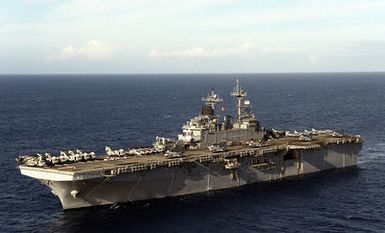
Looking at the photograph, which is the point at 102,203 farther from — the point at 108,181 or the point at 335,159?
the point at 335,159

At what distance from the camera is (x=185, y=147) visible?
54531 millimetres

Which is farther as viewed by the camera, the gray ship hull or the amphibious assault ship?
the gray ship hull

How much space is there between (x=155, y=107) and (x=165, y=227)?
3857 inches

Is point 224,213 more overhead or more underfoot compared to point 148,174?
more underfoot

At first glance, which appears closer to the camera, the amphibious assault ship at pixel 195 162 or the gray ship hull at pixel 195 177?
the amphibious assault ship at pixel 195 162

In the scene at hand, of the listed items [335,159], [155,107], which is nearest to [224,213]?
[335,159]

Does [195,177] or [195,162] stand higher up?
[195,162]

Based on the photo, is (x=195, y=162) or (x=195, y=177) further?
(x=195, y=177)

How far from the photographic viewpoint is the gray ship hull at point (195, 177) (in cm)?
4344

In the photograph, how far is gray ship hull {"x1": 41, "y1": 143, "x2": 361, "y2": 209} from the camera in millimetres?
43438

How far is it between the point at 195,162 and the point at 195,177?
174 centimetres

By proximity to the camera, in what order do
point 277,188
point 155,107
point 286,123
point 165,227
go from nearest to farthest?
point 165,227 < point 277,188 < point 286,123 < point 155,107

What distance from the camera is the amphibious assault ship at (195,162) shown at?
4316 cm

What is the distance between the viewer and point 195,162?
4803 cm
